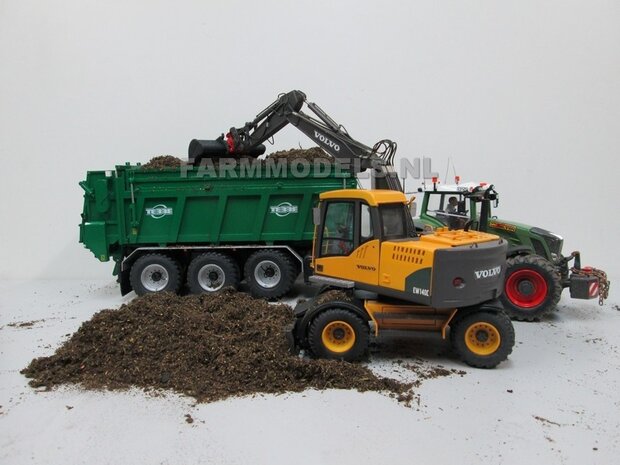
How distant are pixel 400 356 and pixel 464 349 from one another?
69 centimetres

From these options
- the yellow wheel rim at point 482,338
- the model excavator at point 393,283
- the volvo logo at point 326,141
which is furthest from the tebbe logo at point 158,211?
the yellow wheel rim at point 482,338

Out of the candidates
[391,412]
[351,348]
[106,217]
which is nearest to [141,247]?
[106,217]

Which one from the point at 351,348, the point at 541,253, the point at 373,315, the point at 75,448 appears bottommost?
the point at 75,448

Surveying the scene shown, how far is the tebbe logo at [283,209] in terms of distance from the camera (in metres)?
7.24

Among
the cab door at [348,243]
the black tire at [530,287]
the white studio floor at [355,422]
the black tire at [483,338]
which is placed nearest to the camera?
the white studio floor at [355,422]

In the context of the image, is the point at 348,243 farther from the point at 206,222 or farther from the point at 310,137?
the point at 206,222

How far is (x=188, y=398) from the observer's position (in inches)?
165

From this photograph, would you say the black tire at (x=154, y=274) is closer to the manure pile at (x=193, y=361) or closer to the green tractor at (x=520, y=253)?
the manure pile at (x=193, y=361)

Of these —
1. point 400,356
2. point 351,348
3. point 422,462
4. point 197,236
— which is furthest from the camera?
point 197,236

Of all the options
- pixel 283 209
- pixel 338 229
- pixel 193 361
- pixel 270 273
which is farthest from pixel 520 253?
pixel 193 361

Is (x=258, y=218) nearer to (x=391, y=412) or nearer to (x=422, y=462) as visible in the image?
(x=391, y=412)

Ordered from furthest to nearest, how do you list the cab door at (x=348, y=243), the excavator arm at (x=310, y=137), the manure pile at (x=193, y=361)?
the excavator arm at (x=310, y=137)
the cab door at (x=348, y=243)
the manure pile at (x=193, y=361)

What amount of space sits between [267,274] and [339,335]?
2.69 meters

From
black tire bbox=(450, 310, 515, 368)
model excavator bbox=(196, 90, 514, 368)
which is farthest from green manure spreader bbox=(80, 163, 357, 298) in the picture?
black tire bbox=(450, 310, 515, 368)
